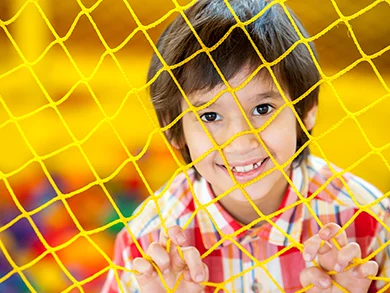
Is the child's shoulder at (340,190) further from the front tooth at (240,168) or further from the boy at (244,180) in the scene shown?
the front tooth at (240,168)

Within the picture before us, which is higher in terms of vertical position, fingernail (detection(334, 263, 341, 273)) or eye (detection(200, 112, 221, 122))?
eye (detection(200, 112, 221, 122))

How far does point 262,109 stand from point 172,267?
0.80 ft

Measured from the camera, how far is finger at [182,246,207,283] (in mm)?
892

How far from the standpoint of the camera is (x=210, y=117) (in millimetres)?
928

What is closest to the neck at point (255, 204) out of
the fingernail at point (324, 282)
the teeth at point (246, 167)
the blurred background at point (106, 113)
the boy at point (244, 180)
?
the boy at point (244, 180)

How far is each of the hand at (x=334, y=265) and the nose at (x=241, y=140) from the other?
0.15 metres

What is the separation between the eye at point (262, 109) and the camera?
913 millimetres

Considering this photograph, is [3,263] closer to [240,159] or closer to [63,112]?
[63,112]

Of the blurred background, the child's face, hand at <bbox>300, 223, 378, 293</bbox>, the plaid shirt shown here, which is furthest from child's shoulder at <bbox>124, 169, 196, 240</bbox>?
the blurred background

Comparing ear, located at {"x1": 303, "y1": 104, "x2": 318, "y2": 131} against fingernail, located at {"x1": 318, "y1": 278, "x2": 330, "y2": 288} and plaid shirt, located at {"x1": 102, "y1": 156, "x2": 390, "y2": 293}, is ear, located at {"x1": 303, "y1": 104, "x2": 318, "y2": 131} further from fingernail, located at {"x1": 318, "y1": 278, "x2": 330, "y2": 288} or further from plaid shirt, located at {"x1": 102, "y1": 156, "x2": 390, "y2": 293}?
fingernail, located at {"x1": 318, "y1": 278, "x2": 330, "y2": 288}

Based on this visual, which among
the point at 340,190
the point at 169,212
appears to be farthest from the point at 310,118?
the point at 169,212

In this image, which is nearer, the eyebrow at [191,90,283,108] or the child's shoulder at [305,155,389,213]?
the eyebrow at [191,90,283,108]

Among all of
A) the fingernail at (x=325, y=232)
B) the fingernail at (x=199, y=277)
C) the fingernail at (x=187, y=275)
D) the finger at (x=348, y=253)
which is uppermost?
the fingernail at (x=187, y=275)

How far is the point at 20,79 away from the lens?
181 centimetres
